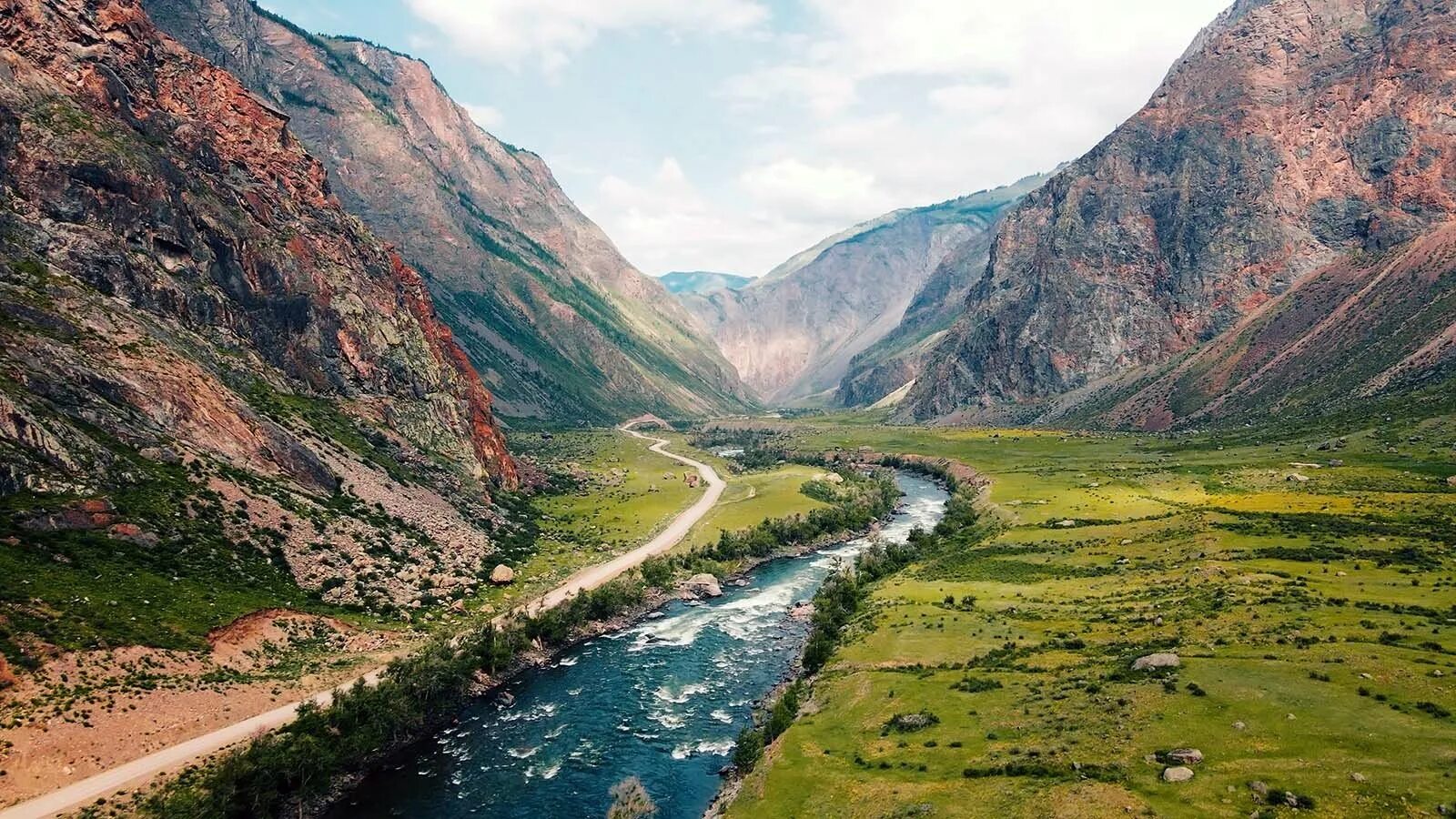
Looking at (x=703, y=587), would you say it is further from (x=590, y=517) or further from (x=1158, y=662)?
(x=1158, y=662)

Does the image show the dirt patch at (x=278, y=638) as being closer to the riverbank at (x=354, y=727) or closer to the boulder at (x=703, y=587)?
the riverbank at (x=354, y=727)

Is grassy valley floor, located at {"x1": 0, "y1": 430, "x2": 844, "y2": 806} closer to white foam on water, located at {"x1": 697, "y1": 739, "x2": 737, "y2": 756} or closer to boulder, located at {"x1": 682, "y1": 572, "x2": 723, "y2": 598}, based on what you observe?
boulder, located at {"x1": 682, "y1": 572, "x2": 723, "y2": 598}

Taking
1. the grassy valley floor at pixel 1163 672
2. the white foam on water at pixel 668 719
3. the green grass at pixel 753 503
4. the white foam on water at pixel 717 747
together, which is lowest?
the white foam on water at pixel 717 747

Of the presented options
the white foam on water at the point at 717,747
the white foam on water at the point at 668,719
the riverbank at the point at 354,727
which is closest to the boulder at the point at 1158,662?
the white foam on water at the point at 717,747

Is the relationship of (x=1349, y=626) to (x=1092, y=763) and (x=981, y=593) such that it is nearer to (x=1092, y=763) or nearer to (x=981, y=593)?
(x=1092, y=763)

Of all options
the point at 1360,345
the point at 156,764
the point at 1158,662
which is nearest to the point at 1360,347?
the point at 1360,345

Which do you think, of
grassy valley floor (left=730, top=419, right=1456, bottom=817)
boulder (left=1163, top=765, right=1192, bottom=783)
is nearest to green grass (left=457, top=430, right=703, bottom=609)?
grassy valley floor (left=730, top=419, right=1456, bottom=817)
